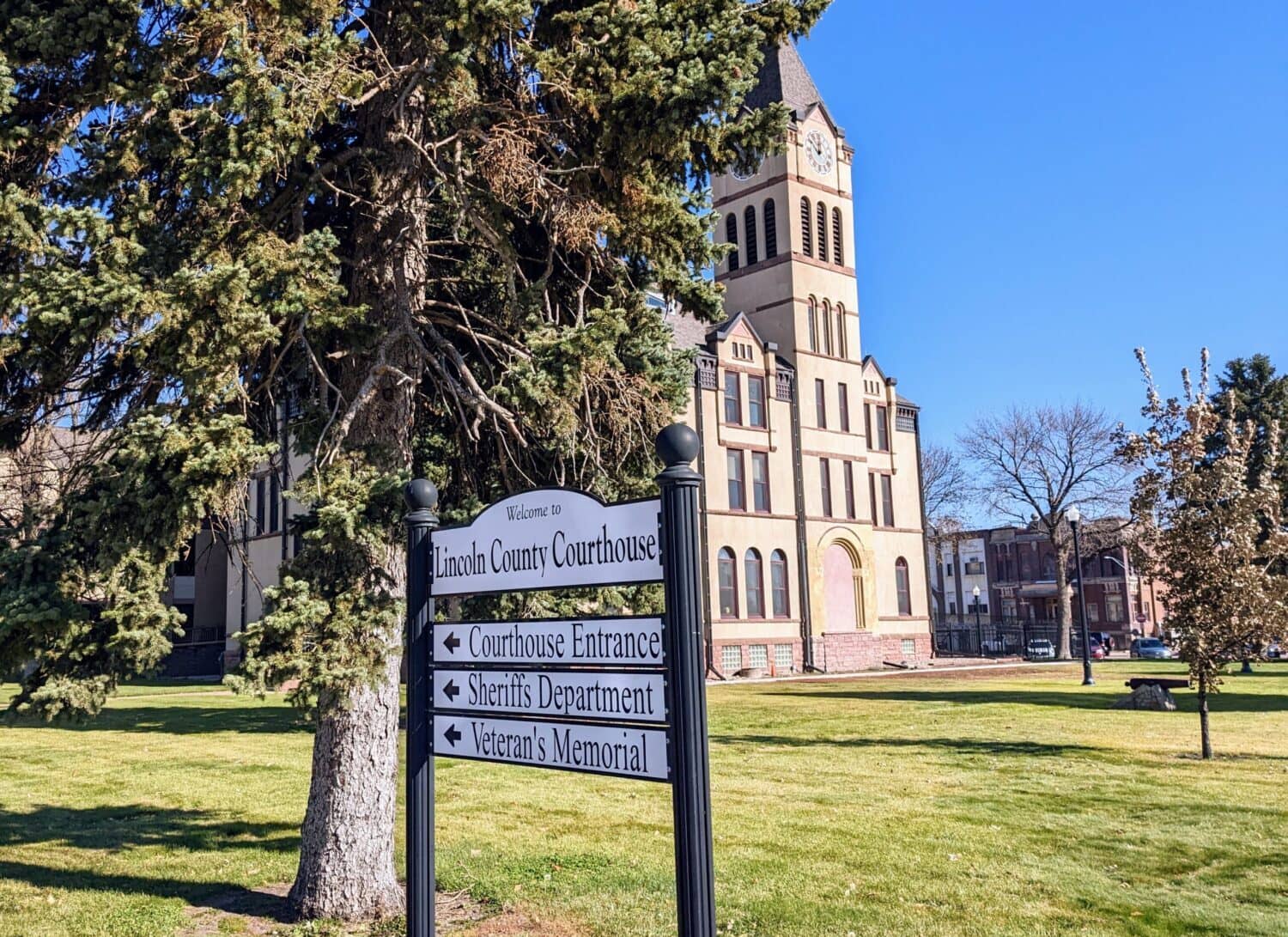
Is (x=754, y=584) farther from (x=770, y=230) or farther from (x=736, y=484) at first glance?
(x=770, y=230)

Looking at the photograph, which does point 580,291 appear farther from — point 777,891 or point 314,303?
point 777,891

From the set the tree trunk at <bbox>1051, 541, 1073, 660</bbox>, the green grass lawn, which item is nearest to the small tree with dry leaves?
the green grass lawn

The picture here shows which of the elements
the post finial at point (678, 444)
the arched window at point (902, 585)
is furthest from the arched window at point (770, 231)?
the post finial at point (678, 444)

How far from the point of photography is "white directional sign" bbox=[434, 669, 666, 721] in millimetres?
4168

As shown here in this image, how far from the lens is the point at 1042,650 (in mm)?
54438

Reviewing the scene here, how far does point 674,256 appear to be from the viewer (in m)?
8.60

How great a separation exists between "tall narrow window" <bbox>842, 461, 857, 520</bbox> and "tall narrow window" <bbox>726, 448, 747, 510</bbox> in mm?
5618

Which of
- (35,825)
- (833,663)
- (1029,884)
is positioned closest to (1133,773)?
(1029,884)

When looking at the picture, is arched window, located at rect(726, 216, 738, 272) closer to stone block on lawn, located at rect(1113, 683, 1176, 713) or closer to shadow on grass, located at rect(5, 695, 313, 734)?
stone block on lawn, located at rect(1113, 683, 1176, 713)

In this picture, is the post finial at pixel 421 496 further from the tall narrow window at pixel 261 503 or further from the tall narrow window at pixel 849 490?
the tall narrow window at pixel 849 490

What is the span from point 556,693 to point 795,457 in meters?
36.3

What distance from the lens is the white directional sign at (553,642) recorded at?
4227 mm

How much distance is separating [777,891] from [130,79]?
274 inches

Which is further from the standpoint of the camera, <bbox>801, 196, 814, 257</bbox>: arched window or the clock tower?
<bbox>801, 196, 814, 257</bbox>: arched window
